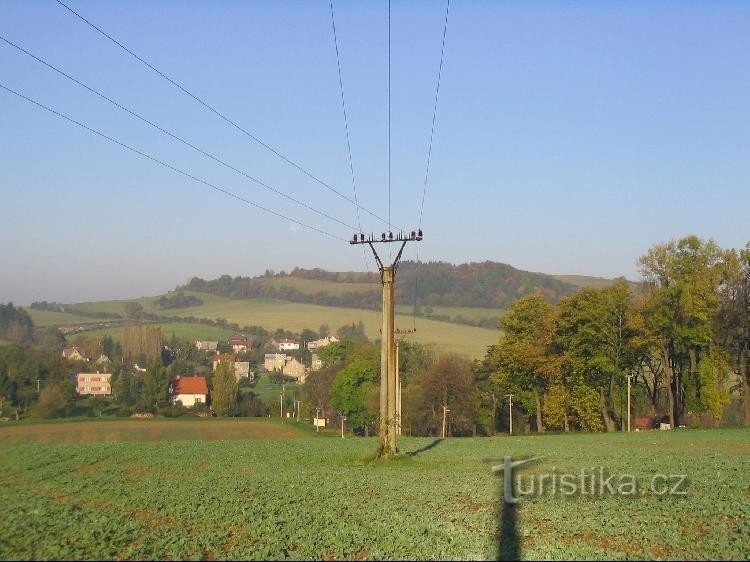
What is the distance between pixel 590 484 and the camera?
83.2 feet

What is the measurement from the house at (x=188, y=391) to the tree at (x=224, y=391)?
259 inches

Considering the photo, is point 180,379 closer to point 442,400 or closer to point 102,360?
point 102,360

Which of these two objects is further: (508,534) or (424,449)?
(424,449)

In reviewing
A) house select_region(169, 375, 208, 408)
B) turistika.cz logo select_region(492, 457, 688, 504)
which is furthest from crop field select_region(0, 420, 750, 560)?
house select_region(169, 375, 208, 408)

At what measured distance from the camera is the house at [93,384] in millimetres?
152750

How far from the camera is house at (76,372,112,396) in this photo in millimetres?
152750

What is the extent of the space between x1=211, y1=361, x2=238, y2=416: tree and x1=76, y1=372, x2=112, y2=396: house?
33660mm

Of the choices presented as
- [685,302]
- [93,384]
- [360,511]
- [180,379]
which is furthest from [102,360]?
[360,511]

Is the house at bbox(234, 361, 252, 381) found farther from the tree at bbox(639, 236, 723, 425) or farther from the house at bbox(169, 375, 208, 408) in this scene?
the tree at bbox(639, 236, 723, 425)

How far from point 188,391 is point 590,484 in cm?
11867

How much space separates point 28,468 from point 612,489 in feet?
70.0

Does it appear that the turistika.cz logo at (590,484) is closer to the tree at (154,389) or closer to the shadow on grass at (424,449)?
the shadow on grass at (424,449)

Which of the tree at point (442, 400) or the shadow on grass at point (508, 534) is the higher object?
the shadow on grass at point (508, 534)

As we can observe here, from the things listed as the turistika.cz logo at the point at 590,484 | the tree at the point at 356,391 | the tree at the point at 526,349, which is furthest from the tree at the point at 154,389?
the turistika.cz logo at the point at 590,484
